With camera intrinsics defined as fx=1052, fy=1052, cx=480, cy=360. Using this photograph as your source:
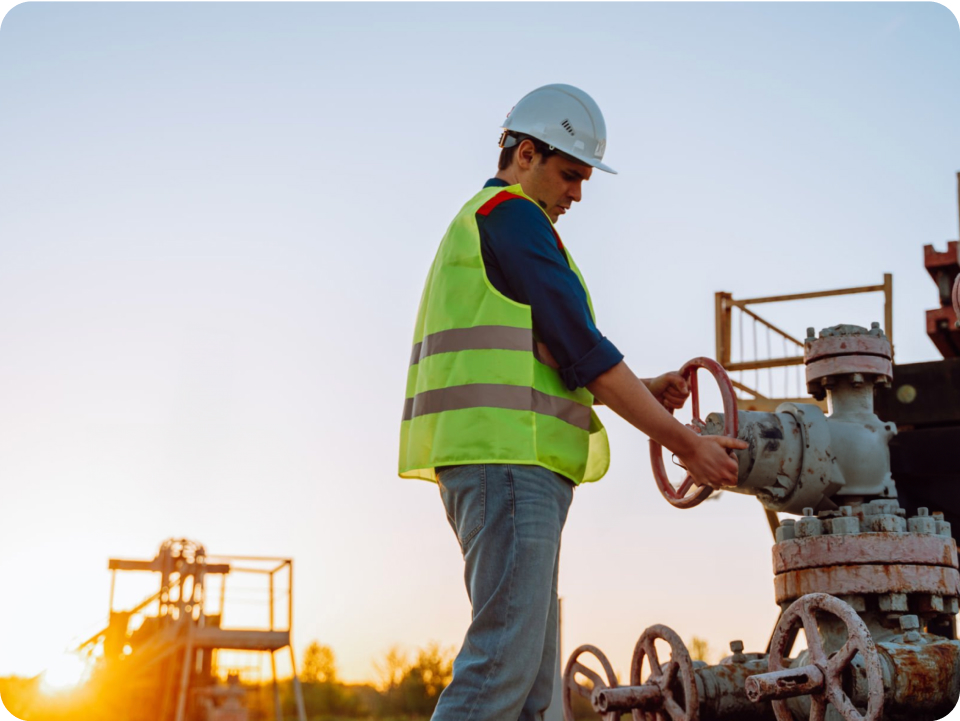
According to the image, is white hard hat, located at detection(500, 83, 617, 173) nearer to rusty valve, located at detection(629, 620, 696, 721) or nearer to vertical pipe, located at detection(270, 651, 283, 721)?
rusty valve, located at detection(629, 620, 696, 721)

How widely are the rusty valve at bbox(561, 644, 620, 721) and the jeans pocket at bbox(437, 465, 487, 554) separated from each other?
1.39 metres

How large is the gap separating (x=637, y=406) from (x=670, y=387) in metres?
0.69

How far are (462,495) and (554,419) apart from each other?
0.89ft

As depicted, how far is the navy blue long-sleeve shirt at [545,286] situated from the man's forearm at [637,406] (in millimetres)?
29

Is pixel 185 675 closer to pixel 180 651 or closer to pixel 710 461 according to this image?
pixel 180 651

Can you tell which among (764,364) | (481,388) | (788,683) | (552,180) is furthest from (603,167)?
(764,364)

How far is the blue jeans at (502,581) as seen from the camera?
2123mm

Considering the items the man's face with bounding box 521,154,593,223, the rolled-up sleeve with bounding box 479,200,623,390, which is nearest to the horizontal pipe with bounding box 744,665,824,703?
the rolled-up sleeve with bounding box 479,200,623,390

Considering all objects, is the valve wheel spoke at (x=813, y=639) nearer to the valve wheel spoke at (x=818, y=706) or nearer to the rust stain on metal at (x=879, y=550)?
the valve wheel spoke at (x=818, y=706)

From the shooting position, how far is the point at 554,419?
236cm

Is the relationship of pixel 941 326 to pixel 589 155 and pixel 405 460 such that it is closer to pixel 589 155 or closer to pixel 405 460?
pixel 589 155

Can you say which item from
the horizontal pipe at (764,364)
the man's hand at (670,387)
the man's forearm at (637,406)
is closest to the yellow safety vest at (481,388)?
the man's forearm at (637,406)

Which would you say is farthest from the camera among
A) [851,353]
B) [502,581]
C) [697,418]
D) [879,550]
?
[851,353]

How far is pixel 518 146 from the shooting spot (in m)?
2.71
